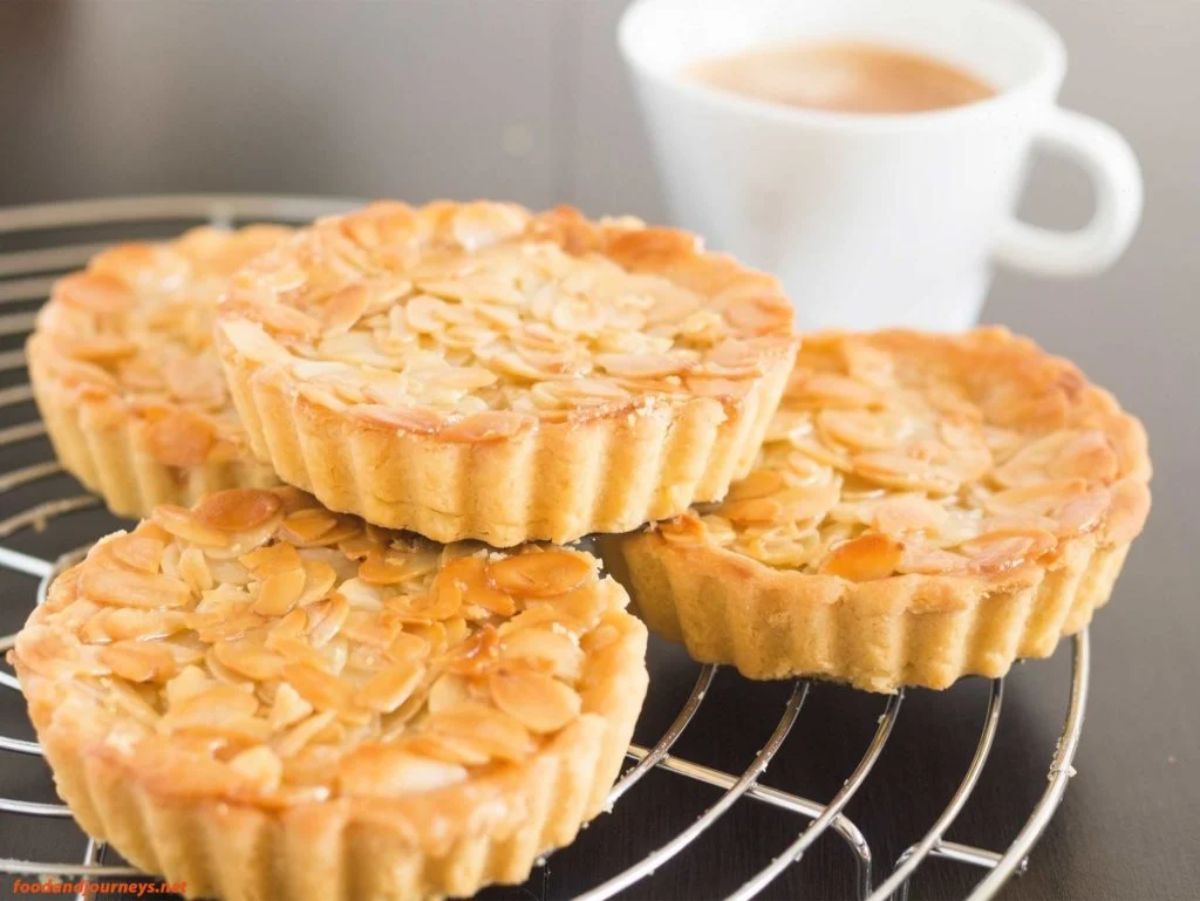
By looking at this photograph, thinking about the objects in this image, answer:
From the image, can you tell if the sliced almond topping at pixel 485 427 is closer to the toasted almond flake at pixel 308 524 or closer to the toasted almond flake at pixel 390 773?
the toasted almond flake at pixel 308 524

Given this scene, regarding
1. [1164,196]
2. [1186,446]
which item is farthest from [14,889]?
[1164,196]

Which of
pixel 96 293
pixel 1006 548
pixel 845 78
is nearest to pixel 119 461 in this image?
pixel 96 293

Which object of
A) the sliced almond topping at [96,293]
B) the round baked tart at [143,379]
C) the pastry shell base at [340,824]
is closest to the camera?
the pastry shell base at [340,824]

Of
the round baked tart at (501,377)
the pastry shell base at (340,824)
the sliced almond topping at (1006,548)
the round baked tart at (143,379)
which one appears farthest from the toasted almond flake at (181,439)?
the sliced almond topping at (1006,548)

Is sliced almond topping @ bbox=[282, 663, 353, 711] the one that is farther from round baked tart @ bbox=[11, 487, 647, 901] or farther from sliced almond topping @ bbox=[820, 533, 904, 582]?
sliced almond topping @ bbox=[820, 533, 904, 582]

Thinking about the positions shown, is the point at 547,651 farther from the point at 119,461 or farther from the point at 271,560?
the point at 119,461
